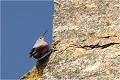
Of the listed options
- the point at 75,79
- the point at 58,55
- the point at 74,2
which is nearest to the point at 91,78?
the point at 75,79

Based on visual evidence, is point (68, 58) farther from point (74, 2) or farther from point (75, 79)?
point (74, 2)

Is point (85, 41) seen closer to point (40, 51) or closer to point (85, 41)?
point (85, 41)

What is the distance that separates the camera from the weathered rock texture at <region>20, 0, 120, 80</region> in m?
13.1

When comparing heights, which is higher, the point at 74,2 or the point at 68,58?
the point at 74,2

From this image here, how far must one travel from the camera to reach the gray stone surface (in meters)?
13.1

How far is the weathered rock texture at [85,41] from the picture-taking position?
13078mm

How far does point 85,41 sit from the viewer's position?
13.8 m

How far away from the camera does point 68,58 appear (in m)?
13.6

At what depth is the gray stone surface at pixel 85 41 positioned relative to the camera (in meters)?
13.1

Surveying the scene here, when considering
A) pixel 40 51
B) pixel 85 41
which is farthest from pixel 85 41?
pixel 40 51

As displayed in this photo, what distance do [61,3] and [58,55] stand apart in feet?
5.66

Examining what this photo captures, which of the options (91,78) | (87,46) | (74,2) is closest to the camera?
(91,78)

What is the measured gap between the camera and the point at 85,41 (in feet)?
45.4

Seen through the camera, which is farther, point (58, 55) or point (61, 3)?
point (61, 3)
